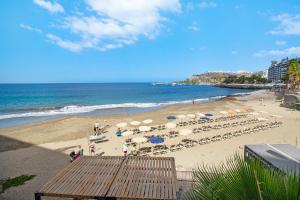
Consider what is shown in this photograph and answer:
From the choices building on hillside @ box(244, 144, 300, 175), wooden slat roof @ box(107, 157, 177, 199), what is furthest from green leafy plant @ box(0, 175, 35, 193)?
building on hillside @ box(244, 144, 300, 175)

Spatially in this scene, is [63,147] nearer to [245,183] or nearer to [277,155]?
[277,155]

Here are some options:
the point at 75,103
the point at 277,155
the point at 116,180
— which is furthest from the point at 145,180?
the point at 75,103

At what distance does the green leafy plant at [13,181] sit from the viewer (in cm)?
1097

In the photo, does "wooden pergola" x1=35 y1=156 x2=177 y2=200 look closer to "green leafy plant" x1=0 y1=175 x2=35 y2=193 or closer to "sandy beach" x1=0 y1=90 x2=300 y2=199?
"sandy beach" x1=0 y1=90 x2=300 y2=199

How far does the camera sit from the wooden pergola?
6.42 metres

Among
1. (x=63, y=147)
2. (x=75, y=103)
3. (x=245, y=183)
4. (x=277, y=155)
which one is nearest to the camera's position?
(x=245, y=183)

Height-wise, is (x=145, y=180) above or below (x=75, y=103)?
above

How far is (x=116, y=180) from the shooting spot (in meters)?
7.11

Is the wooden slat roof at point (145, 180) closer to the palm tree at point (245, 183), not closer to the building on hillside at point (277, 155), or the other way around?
the building on hillside at point (277, 155)

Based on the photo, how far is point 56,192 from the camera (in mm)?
6551

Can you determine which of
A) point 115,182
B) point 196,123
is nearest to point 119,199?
point 115,182

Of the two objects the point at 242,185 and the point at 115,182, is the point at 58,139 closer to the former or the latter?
the point at 115,182

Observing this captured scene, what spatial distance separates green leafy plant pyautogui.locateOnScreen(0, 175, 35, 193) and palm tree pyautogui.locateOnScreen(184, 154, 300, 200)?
37.8 ft

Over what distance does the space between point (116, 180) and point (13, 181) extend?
7.22 meters
